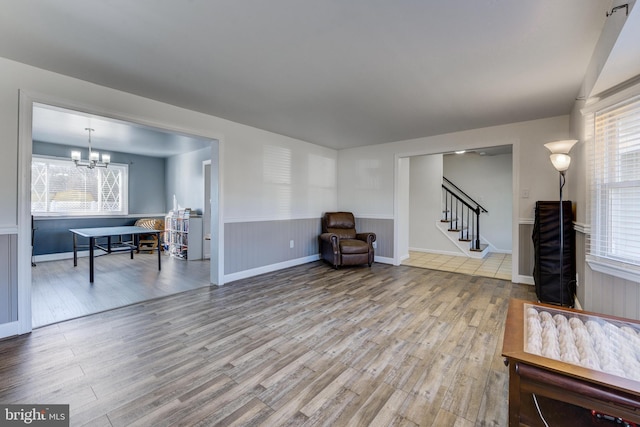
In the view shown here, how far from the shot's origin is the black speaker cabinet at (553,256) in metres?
3.17

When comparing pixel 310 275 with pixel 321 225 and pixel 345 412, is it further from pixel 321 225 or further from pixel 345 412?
pixel 345 412

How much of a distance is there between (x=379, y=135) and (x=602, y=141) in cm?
304

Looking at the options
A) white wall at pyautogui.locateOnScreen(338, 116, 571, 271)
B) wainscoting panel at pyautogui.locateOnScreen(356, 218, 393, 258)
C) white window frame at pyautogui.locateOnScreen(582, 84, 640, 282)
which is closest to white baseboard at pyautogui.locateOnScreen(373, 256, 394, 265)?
wainscoting panel at pyautogui.locateOnScreen(356, 218, 393, 258)

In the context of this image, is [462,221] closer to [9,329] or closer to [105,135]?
[9,329]

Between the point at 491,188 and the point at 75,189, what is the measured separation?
10.2 m

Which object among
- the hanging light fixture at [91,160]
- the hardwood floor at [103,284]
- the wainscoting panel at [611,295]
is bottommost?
the hardwood floor at [103,284]

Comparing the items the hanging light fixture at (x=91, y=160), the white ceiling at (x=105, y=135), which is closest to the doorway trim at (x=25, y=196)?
the white ceiling at (x=105, y=135)

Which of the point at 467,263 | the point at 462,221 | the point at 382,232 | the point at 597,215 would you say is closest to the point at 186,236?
the point at 382,232

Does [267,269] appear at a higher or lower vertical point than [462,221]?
lower

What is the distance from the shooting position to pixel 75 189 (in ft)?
A: 20.6

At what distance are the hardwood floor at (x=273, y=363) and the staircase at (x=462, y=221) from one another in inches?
115

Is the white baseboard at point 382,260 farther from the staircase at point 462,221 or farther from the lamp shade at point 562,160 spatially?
the lamp shade at point 562,160

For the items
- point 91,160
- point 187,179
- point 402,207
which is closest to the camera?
point 91,160

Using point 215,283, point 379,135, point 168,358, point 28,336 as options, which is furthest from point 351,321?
point 379,135
